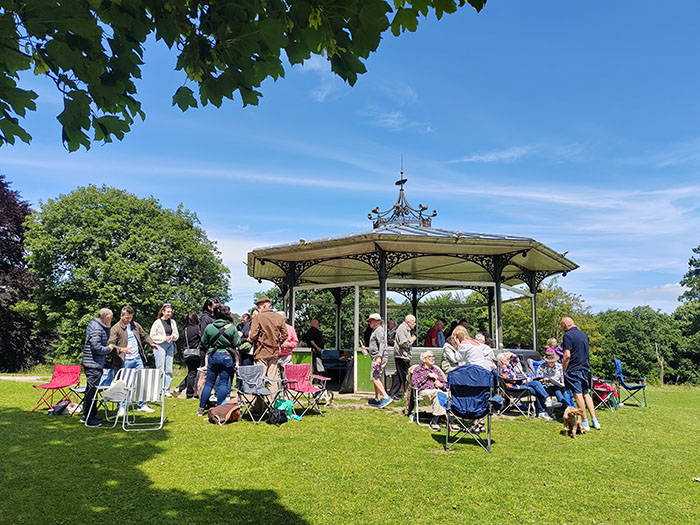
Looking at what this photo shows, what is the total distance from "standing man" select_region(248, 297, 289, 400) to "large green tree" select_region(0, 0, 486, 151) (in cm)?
483

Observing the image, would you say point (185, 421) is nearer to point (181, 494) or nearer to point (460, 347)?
point (181, 494)

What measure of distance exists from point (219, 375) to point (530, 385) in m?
5.17

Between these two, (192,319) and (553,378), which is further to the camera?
(192,319)

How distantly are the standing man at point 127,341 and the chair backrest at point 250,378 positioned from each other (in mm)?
1697

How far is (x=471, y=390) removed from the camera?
5.69m

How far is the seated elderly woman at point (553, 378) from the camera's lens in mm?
7754

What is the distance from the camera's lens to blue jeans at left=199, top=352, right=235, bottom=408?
7.01 meters

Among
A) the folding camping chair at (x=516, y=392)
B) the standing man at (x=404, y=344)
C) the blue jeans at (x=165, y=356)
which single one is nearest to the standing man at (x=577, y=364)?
the folding camping chair at (x=516, y=392)

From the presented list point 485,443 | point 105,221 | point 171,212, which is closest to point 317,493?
point 485,443

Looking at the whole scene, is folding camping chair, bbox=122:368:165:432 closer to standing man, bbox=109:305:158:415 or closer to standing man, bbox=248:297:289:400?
standing man, bbox=109:305:158:415

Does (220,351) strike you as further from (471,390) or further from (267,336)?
(471,390)

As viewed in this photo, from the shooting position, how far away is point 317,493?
156 inches

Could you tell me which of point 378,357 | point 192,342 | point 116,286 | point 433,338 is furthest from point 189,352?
point 116,286

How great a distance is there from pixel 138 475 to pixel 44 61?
3584 millimetres
